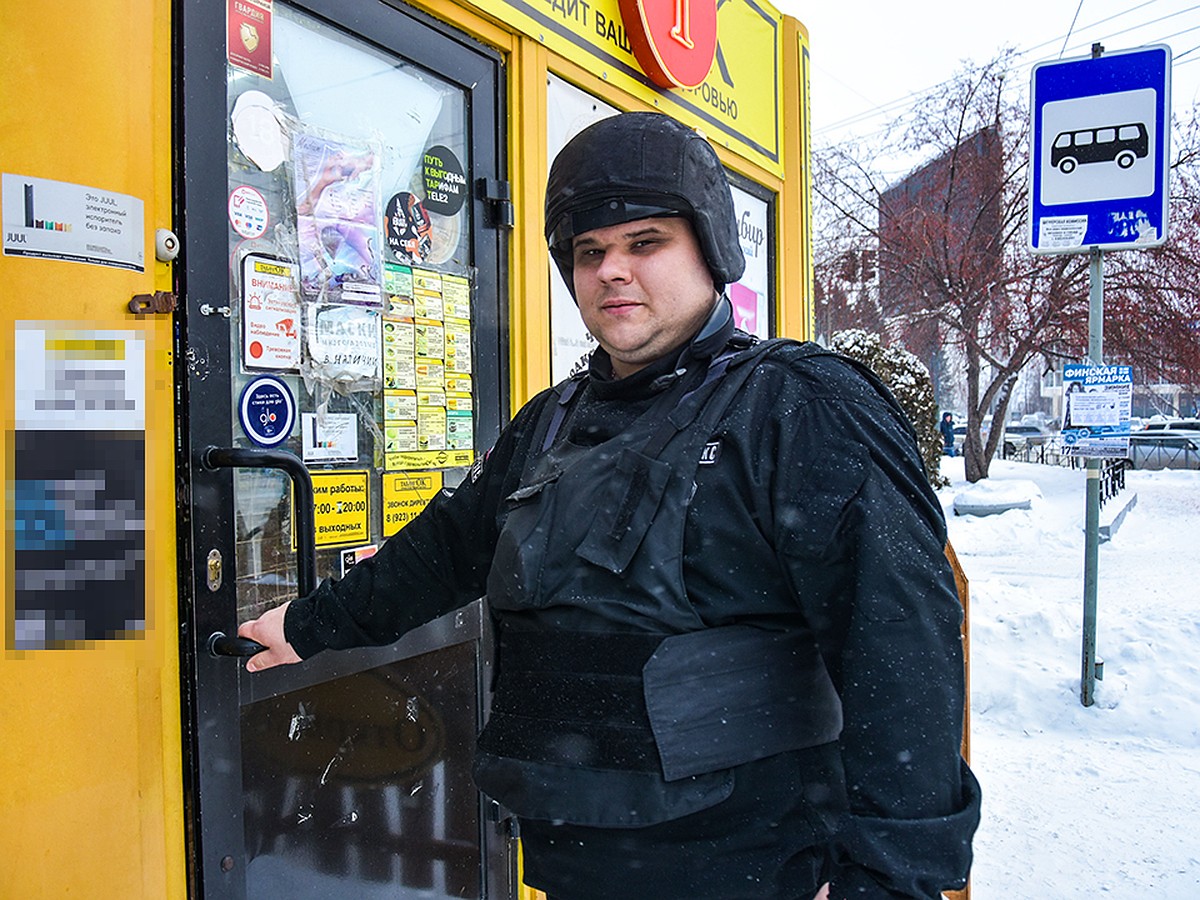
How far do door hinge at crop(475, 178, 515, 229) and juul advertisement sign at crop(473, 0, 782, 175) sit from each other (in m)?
0.43

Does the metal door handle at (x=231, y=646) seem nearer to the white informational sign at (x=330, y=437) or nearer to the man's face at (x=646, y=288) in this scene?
the white informational sign at (x=330, y=437)

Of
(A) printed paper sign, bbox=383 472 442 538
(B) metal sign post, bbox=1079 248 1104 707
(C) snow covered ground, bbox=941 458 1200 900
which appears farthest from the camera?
(B) metal sign post, bbox=1079 248 1104 707

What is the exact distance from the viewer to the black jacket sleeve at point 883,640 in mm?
1229

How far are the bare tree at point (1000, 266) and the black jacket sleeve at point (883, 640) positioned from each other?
45.8 feet

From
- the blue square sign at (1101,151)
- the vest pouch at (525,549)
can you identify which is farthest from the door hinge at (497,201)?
the blue square sign at (1101,151)

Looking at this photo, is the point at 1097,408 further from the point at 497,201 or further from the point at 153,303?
the point at 153,303

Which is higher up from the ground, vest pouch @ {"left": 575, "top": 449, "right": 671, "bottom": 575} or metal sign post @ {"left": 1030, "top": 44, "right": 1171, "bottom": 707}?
metal sign post @ {"left": 1030, "top": 44, "right": 1171, "bottom": 707}

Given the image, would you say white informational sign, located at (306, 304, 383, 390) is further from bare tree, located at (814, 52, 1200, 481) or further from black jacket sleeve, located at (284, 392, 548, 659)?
bare tree, located at (814, 52, 1200, 481)

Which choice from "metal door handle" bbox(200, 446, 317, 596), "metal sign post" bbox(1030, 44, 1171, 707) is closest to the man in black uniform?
"metal door handle" bbox(200, 446, 317, 596)

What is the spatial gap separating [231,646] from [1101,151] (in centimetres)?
469

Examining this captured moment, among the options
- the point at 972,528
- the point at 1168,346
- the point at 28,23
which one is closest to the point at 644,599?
the point at 28,23

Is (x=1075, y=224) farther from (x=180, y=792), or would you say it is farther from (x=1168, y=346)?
(x=1168, y=346)

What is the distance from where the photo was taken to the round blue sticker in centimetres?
183

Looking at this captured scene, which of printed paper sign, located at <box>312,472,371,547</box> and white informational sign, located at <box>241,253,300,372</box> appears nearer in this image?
white informational sign, located at <box>241,253,300,372</box>
